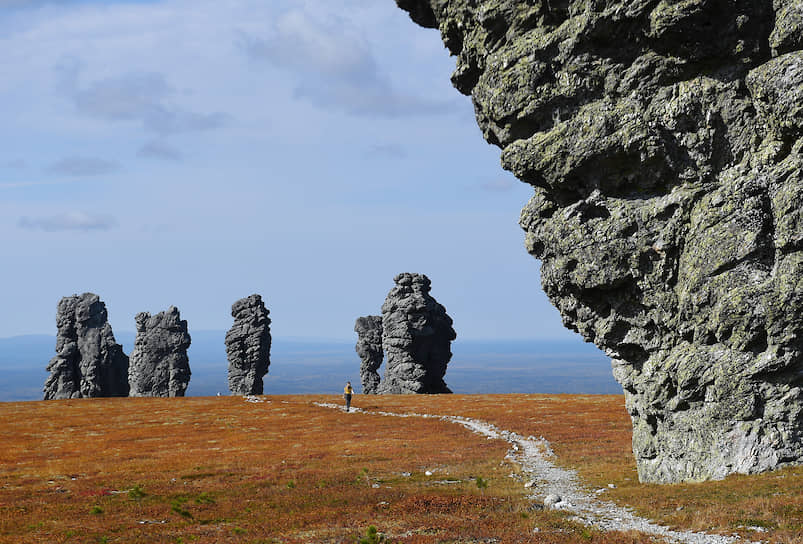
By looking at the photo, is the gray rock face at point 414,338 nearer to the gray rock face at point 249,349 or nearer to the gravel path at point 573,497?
the gray rock face at point 249,349

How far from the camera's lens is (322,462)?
134ft

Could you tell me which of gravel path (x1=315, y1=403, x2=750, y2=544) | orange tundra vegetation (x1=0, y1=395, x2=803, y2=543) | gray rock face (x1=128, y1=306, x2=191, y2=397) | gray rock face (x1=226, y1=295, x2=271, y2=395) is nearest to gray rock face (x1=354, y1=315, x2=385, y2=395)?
gray rock face (x1=226, y1=295, x2=271, y2=395)

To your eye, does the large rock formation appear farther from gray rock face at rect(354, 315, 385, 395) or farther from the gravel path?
gray rock face at rect(354, 315, 385, 395)

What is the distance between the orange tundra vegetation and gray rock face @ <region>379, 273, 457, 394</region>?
27725mm

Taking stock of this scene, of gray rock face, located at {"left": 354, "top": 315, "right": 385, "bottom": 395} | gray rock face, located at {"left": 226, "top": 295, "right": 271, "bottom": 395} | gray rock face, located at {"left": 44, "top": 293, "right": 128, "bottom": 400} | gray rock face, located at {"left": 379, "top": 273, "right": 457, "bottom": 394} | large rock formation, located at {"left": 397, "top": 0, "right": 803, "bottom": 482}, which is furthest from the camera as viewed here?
gray rock face, located at {"left": 354, "top": 315, "right": 385, "bottom": 395}

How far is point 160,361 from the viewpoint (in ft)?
351

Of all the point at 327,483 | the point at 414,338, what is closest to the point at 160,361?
the point at 414,338

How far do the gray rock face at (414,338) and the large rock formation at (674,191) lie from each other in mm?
68178

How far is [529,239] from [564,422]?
2893 centimetres

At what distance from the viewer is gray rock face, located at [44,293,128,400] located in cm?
10319

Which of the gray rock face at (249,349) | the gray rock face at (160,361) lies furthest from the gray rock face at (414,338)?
the gray rock face at (160,361)

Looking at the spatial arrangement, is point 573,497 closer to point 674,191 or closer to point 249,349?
point 674,191

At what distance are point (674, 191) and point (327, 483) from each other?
831 inches

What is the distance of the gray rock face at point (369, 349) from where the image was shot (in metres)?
113
